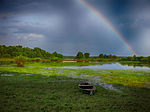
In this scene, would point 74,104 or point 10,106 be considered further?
point 74,104

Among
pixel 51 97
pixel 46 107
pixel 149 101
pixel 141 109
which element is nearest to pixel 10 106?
pixel 46 107

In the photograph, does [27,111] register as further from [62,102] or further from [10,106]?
[62,102]

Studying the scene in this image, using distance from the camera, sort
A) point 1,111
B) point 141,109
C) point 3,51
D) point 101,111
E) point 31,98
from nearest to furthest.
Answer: point 1,111
point 101,111
point 141,109
point 31,98
point 3,51

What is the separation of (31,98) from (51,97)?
167 cm

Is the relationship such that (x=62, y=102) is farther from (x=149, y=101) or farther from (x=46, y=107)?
(x=149, y=101)

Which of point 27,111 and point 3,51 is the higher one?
point 3,51

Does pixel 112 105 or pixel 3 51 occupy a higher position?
pixel 3 51

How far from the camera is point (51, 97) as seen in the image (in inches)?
379

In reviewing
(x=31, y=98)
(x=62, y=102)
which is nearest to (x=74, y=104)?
(x=62, y=102)

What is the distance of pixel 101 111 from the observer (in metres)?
7.46

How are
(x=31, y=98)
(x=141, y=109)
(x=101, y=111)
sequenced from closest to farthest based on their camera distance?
(x=101, y=111) → (x=141, y=109) → (x=31, y=98)

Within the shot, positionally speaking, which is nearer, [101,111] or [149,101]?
[101,111]

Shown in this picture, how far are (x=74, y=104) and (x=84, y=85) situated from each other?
4246mm

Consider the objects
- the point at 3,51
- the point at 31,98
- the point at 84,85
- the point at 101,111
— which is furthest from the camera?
the point at 3,51
